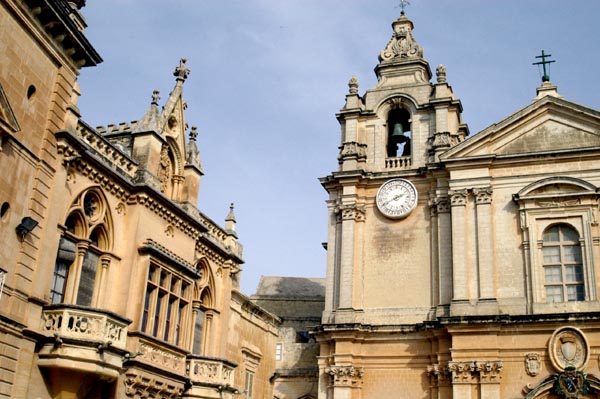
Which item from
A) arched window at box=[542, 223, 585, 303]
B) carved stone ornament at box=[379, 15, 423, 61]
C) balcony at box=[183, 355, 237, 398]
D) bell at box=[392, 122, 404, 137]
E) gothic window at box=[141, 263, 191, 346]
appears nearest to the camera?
gothic window at box=[141, 263, 191, 346]

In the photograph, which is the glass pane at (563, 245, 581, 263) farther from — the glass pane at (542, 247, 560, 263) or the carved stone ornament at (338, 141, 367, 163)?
the carved stone ornament at (338, 141, 367, 163)

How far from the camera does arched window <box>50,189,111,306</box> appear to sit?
17344mm

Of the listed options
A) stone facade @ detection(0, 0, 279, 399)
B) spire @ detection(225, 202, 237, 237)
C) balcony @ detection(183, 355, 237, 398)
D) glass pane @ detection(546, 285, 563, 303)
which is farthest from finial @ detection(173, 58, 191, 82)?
glass pane @ detection(546, 285, 563, 303)

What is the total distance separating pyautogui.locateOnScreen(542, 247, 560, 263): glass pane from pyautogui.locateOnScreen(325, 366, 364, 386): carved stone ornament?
807cm

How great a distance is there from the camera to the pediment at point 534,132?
1115 inches

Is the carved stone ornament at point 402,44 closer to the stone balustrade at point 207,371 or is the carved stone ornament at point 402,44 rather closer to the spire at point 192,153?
the spire at point 192,153

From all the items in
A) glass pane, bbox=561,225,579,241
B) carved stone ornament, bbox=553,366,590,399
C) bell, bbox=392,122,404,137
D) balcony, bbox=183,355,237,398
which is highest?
bell, bbox=392,122,404,137

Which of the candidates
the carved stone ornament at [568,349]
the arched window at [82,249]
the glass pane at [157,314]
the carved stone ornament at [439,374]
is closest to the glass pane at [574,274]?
the carved stone ornament at [568,349]

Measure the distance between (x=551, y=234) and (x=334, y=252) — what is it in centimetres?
843

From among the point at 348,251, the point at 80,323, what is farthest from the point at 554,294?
the point at 80,323

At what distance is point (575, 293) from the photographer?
86.4 feet

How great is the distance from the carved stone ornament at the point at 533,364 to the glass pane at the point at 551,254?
3509mm

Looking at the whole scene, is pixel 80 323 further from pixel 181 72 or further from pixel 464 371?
pixel 464 371

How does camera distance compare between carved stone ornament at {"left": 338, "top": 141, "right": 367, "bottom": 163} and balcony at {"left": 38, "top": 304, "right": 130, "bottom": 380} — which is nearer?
balcony at {"left": 38, "top": 304, "right": 130, "bottom": 380}
